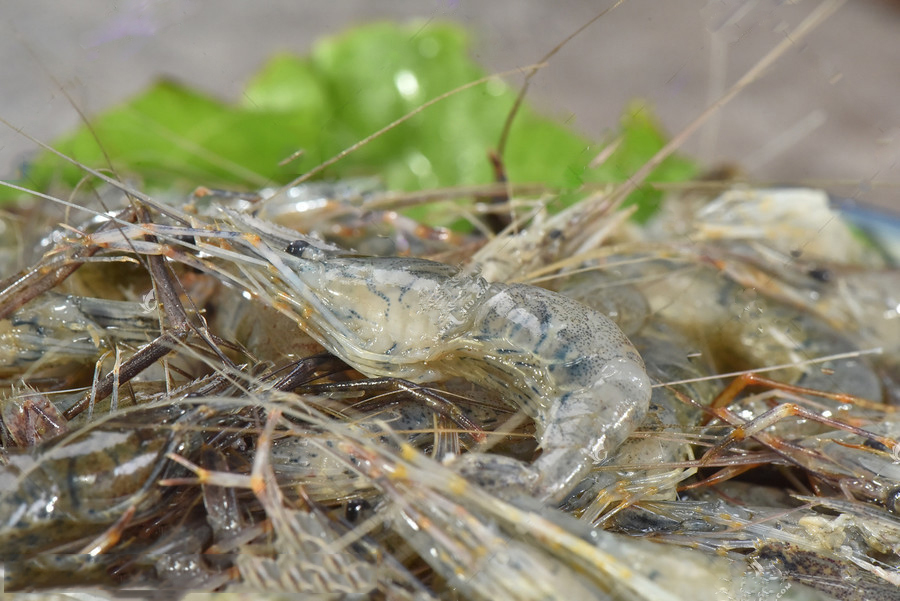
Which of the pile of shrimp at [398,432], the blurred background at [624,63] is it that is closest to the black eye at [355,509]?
the pile of shrimp at [398,432]

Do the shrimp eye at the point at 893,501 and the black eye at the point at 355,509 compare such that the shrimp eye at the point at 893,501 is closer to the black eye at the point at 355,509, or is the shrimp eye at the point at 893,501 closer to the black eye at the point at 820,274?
the black eye at the point at 820,274

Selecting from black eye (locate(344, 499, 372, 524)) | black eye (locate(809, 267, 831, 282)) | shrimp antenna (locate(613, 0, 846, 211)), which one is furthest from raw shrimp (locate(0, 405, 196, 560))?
black eye (locate(809, 267, 831, 282))

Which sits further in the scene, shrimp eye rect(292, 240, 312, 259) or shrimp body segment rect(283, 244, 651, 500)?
shrimp eye rect(292, 240, 312, 259)

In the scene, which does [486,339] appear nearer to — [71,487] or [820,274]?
[71,487]

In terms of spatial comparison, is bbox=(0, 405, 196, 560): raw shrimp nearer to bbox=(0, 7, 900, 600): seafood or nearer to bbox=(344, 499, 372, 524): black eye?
bbox=(0, 7, 900, 600): seafood

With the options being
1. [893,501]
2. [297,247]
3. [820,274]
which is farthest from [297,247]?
[820,274]

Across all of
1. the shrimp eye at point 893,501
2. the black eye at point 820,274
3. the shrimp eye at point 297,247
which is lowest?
the shrimp eye at point 893,501

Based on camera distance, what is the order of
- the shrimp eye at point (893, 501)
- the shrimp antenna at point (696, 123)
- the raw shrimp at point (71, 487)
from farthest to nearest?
the shrimp antenna at point (696, 123)
the shrimp eye at point (893, 501)
the raw shrimp at point (71, 487)
